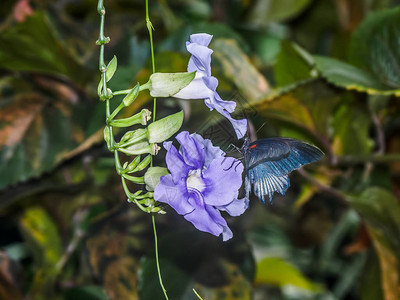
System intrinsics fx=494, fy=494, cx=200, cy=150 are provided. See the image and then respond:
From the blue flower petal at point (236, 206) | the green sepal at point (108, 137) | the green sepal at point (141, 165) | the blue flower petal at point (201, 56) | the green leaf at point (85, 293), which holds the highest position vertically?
the blue flower petal at point (201, 56)

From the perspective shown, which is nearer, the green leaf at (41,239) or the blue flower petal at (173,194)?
the blue flower petal at (173,194)

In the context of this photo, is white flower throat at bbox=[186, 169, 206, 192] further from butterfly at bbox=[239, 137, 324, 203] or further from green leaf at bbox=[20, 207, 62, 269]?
green leaf at bbox=[20, 207, 62, 269]

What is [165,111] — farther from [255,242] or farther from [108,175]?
[255,242]

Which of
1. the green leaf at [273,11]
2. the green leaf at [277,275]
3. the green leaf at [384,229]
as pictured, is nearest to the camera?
the green leaf at [384,229]

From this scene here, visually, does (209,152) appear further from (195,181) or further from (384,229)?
(384,229)

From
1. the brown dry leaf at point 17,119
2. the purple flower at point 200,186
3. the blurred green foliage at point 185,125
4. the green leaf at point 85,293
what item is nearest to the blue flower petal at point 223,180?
the purple flower at point 200,186

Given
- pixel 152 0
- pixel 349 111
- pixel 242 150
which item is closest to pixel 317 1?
pixel 152 0

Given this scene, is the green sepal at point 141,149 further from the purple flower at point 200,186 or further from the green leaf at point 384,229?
the green leaf at point 384,229

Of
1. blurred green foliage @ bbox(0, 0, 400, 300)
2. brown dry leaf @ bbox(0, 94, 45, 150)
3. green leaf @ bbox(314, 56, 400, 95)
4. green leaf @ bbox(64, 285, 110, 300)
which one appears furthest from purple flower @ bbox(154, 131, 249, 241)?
brown dry leaf @ bbox(0, 94, 45, 150)

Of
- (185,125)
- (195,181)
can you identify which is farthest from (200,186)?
(185,125)
